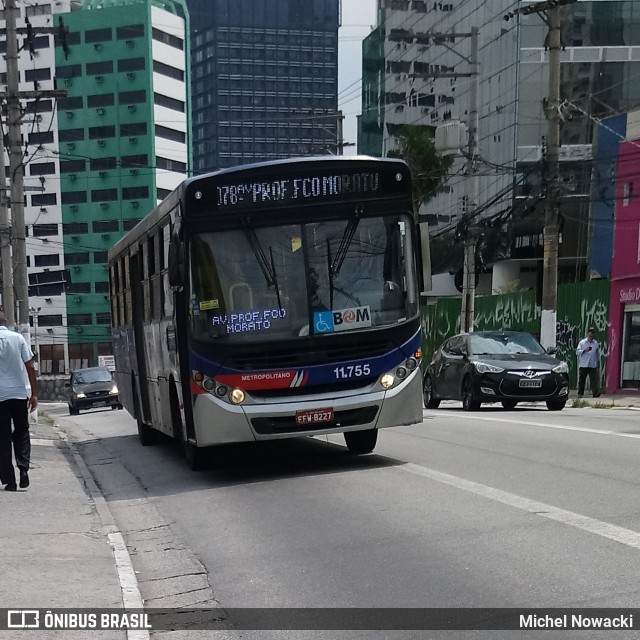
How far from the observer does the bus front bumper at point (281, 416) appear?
11.4 m

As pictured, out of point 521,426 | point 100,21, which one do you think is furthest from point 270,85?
point 521,426

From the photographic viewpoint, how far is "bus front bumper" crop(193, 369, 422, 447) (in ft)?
37.3

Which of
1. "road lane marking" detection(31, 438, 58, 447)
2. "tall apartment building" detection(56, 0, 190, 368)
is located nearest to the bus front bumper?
"road lane marking" detection(31, 438, 58, 447)

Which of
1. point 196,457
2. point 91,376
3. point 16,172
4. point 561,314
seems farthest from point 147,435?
point 91,376

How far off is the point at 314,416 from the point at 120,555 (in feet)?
11.7

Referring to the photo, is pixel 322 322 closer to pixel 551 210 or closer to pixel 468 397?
pixel 468 397

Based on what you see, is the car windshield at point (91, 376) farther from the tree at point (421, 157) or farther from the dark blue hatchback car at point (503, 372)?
the dark blue hatchback car at point (503, 372)

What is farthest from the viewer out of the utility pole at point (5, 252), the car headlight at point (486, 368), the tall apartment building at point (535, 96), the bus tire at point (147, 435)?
the tall apartment building at point (535, 96)

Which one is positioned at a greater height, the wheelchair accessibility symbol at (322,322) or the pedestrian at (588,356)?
the wheelchair accessibility symbol at (322,322)

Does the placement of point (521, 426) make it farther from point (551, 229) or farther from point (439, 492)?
point (551, 229)

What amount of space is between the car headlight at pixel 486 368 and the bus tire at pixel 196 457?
9.81 metres

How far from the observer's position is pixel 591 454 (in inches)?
477

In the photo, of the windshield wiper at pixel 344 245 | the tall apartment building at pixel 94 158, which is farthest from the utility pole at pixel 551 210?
the tall apartment building at pixel 94 158

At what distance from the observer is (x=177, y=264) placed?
11453 mm
